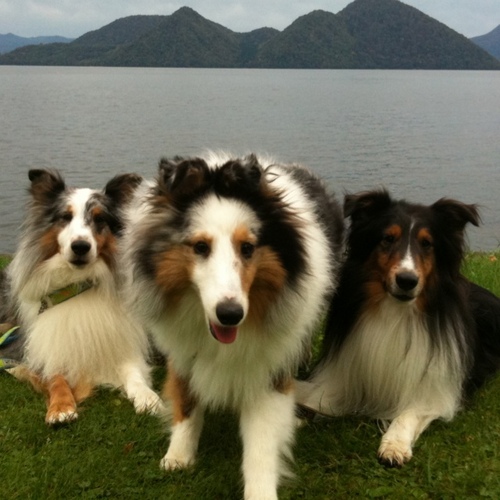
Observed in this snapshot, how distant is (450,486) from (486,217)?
10301 millimetres

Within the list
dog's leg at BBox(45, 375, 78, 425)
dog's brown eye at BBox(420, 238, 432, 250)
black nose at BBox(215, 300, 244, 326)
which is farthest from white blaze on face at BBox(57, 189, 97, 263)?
dog's brown eye at BBox(420, 238, 432, 250)

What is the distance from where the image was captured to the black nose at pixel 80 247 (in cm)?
430

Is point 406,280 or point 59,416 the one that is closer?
point 406,280

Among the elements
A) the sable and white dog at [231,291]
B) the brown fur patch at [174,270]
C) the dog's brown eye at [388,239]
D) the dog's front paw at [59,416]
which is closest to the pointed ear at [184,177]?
the sable and white dog at [231,291]

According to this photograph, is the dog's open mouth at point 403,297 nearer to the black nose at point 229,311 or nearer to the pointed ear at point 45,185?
the black nose at point 229,311

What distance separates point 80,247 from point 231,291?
188 cm

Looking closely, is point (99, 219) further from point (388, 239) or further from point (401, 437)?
point (401, 437)

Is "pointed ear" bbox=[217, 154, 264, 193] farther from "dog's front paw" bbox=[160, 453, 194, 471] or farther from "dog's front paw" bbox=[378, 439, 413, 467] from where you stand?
"dog's front paw" bbox=[378, 439, 413, 467]

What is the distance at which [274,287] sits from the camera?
3.16m

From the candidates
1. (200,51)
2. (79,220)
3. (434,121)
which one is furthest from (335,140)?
(200,51)

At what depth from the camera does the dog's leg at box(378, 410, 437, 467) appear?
3680 mm

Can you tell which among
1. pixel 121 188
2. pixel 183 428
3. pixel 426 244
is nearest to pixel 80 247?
pixel 121 188

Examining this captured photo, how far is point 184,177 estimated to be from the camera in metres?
3.06

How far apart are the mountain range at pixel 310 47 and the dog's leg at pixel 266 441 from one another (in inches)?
4886
